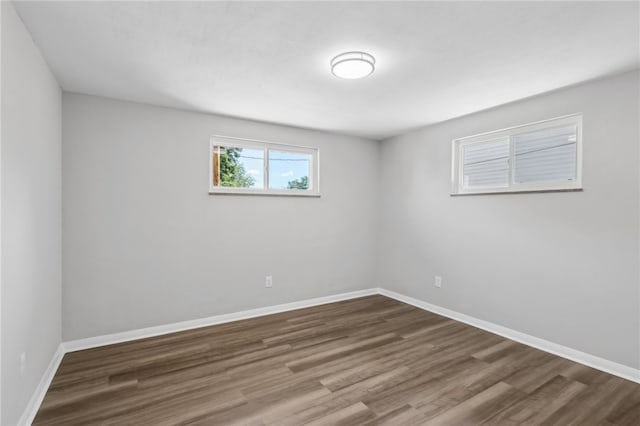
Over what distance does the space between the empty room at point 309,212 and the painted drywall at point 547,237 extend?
18mm

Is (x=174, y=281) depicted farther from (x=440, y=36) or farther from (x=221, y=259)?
(x=440, y=36)

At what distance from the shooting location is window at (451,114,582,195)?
9.46 feet

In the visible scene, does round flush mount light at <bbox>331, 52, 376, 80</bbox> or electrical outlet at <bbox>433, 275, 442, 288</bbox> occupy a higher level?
round flush mount light at <bbox>331, 52, 376, 80</bbox>

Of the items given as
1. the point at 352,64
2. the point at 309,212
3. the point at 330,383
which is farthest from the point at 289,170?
the point at 330,383

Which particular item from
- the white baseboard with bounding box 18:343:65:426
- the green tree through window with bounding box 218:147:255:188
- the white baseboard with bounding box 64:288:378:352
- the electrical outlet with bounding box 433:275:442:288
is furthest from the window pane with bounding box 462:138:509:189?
the white baseboard with bounding box 18:343:65:426

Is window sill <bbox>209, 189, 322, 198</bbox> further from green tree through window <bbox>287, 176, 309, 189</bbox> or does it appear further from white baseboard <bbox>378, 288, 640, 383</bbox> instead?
white baseboard <bbox>378, 288, 640, 383</bbox>

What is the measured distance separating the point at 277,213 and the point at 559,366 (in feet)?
10.5

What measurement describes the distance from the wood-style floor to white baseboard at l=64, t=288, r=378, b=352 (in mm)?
112

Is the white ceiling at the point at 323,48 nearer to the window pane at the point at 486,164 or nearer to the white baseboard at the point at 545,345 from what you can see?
the window pane at the point at 486,164

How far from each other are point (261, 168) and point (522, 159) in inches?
117

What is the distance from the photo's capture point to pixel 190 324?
3447 mm

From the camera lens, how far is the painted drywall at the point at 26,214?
164 centimetres

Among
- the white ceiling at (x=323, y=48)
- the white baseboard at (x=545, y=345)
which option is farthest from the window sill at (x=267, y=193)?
the white baseboard at (x=545, y=345)

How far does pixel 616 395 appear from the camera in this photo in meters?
2.22
